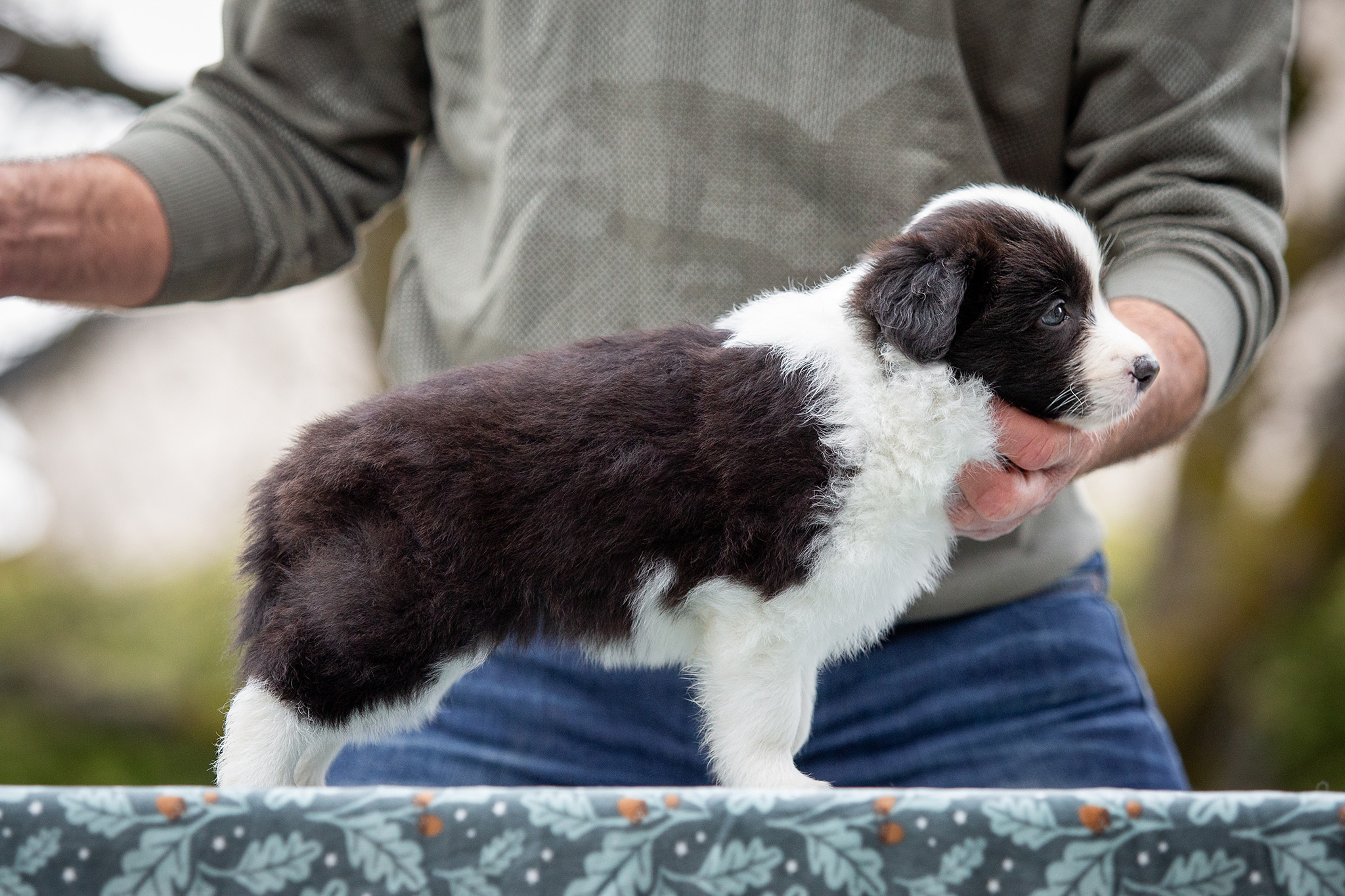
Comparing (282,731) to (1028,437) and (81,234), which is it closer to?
(81,234)

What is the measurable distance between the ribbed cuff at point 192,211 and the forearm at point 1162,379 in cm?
191

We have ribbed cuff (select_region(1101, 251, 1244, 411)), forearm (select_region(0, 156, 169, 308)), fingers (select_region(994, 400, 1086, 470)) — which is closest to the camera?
fingers (select_region(994, 400, 1086, 470))

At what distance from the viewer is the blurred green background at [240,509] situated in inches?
255

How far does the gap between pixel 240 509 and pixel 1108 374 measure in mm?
5056

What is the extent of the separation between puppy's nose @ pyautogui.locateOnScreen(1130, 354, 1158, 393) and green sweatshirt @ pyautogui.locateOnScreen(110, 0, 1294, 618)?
2.21ft

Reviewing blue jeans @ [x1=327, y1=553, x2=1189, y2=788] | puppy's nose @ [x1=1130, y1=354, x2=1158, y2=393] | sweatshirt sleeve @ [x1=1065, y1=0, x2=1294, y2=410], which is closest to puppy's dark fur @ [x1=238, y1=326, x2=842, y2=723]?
puppy's nose @ [x1=1130, y1=354, x2=1158, y2=393]

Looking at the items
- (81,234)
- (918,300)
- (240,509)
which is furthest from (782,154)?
(240,509)

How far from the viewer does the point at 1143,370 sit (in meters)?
1.91

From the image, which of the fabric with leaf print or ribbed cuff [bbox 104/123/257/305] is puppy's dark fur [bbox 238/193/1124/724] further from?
ribbed cuff [bbox 104/123/257/305]

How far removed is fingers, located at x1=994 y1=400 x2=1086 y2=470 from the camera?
6.35 feet

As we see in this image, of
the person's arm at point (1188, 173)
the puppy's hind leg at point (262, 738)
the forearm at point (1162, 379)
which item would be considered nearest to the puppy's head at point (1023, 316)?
the forearm at point (1162, 379)

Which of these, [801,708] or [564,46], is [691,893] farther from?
[564,46]

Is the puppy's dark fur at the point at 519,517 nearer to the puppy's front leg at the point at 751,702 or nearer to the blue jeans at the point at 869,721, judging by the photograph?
the puppy's front leg at the point at 751,702

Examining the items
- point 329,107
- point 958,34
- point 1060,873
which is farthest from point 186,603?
point 1060,873
